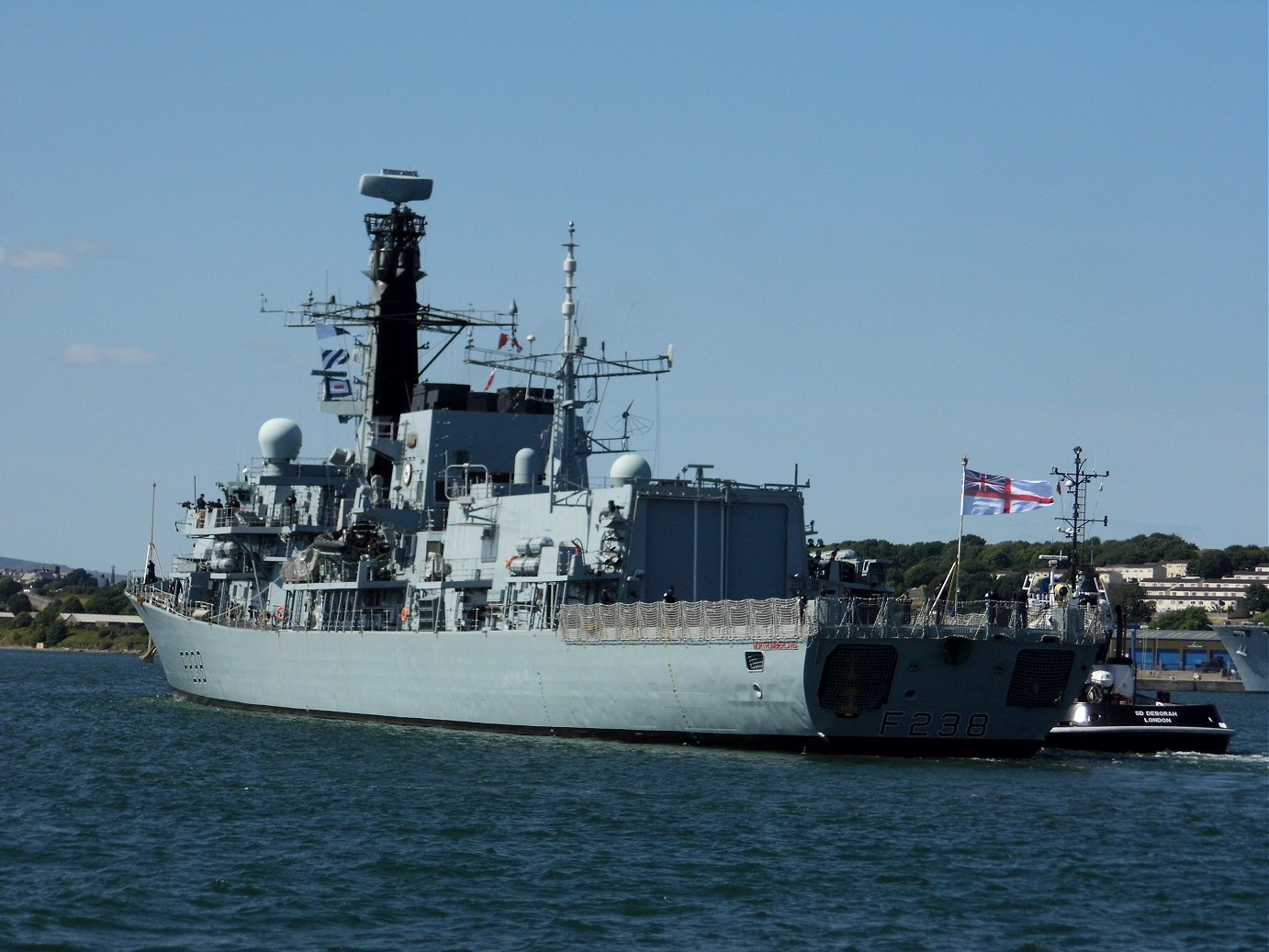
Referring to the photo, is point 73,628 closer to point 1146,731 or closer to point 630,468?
point 630,468

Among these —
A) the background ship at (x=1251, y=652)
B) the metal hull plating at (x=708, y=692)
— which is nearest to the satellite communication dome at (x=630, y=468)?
the metal hull plating at (x=708, y=692)

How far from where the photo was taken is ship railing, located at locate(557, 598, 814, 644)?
2989 centimetres

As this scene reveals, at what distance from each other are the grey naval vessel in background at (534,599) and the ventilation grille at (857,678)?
0.15 feet

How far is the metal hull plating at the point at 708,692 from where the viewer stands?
3031cm

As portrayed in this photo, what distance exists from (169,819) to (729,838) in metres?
7.91

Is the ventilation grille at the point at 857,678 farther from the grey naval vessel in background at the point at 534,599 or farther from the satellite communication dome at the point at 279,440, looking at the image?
the satellite communication dome at the point at 279,440

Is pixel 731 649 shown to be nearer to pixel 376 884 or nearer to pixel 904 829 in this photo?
pixel 904 829

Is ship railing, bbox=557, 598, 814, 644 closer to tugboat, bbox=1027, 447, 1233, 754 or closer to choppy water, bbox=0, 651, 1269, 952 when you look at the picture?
choppy water, bbox=0, 651, 1269, 952

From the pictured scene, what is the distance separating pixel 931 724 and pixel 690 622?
463 centimetres

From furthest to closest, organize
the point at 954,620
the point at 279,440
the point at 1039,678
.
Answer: the point at 279,440 < the point at 1039,678 < the point at 954,620

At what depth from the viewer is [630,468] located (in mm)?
37094

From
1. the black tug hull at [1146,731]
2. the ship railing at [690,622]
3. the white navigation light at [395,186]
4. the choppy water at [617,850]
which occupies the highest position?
the white navigation light at [395,186]

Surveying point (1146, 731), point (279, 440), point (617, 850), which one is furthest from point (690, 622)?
point (279, 440)

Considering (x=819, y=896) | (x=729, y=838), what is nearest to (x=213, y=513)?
(x=729, y=838)
